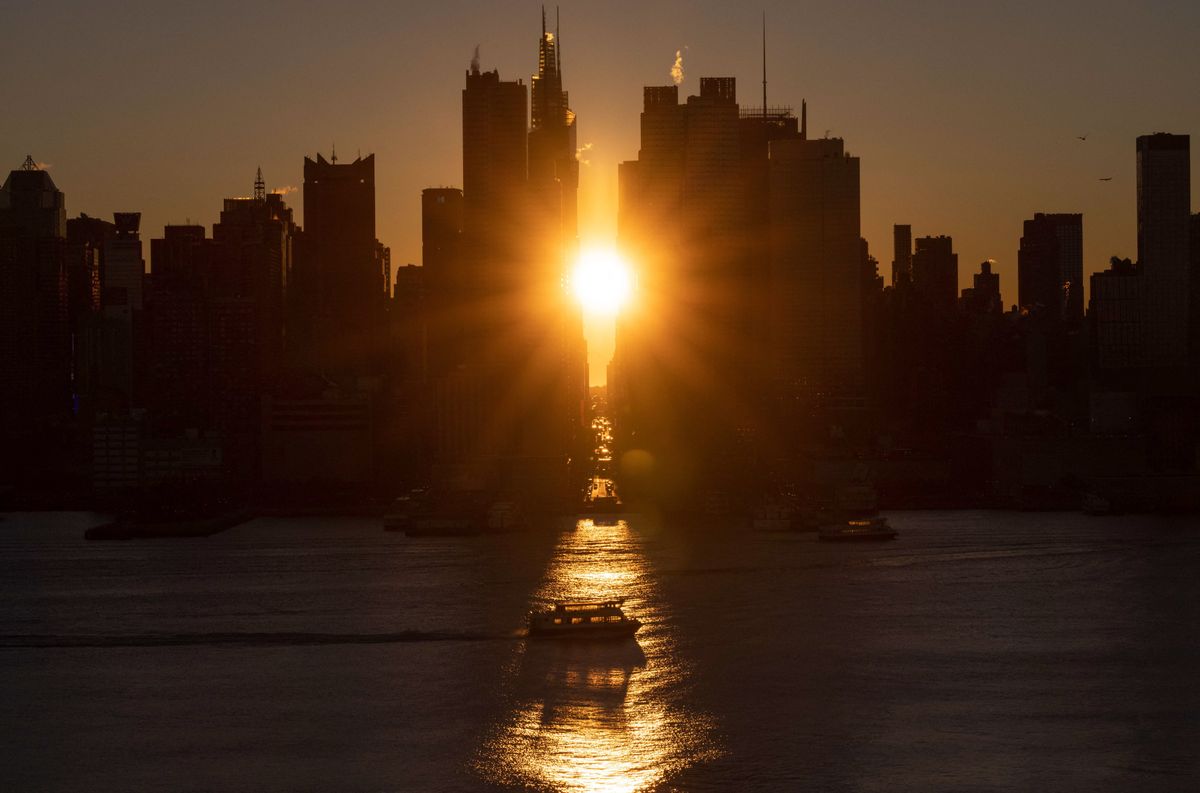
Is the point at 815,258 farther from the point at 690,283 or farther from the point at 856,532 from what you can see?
the point at 856,532

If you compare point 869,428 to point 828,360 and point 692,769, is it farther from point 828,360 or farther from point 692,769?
point 692,769

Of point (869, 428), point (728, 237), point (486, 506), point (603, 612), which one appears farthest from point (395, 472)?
point (603, 612)

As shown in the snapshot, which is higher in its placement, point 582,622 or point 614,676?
point 582,622

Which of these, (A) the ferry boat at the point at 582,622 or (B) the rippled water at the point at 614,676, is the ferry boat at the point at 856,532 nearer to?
(B) the rippled water at the point at 614,676

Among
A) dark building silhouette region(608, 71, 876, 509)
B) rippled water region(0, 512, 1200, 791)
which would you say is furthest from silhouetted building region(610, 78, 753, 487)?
rippled water region(0, 512, 1200, 791)

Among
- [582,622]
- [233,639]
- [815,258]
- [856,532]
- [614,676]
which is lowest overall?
[614,676]

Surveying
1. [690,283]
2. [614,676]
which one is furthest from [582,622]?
[690,283]
